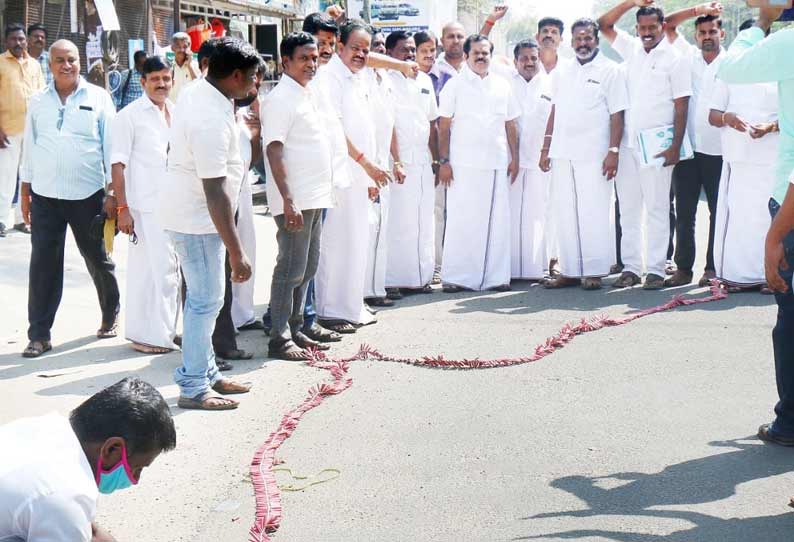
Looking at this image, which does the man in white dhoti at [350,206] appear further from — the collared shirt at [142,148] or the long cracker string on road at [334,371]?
the collared shirt at [142,148]

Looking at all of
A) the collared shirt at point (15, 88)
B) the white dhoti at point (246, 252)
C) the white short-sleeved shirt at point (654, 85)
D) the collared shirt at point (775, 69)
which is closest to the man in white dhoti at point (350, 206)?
the white dhoti at point (246, 252)

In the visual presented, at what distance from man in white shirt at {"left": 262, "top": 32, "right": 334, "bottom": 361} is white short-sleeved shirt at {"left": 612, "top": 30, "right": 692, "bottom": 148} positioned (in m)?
3.30

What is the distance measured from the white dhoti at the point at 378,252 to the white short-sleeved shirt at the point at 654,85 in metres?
2.21

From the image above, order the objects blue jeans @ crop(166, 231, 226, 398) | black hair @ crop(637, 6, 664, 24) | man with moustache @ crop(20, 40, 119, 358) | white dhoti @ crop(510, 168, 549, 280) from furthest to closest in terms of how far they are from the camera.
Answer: white dhoti @ crop(510, 168, 549, 280)
black hair @ crop(637, 6, 664, 24)
man with moustache @ crop(20, 40, 119, 358)
blue jeans @ crop(166, 231, 226, 398)

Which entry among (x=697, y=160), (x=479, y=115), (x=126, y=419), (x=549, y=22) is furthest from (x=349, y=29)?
(x=126, y=419)

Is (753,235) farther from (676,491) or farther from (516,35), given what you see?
(516,35)

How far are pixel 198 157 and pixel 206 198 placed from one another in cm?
22

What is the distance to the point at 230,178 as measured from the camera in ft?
19.4

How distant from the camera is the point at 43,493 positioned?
267 centimetres

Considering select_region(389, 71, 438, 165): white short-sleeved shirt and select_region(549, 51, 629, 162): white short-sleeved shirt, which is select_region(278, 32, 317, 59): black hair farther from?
select_region(549, 51, 629, 162): white short-sleeved shirt

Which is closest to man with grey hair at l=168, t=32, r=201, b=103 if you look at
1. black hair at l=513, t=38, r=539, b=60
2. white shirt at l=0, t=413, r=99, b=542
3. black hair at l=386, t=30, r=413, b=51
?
black hair at l=386, t=30, r=413, b=51

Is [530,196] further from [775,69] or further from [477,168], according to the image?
[775,69]

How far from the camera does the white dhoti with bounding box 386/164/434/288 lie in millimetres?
9492

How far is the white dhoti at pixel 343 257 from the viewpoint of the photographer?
7.99 metres
